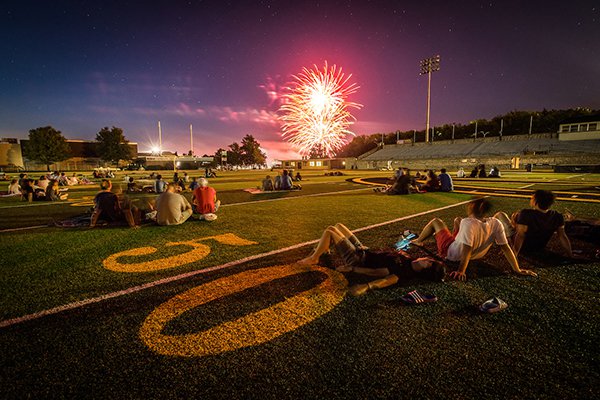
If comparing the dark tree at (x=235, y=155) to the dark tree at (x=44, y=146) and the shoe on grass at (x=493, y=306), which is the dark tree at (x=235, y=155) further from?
the shoe on grass at (x=493, y=306)

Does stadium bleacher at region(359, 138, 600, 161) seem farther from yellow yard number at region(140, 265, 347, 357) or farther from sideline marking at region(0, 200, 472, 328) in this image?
yellow yard number at region(140, 265, 347, 357)

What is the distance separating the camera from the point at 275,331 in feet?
10.2

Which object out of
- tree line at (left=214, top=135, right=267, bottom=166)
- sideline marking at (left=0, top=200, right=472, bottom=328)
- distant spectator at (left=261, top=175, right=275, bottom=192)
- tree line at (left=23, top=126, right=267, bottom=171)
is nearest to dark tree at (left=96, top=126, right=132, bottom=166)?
tree line at (left=23, top=126, right=267, bottom=171)

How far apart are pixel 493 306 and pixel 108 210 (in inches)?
382

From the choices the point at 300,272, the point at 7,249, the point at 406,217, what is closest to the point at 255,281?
the point at 300,272

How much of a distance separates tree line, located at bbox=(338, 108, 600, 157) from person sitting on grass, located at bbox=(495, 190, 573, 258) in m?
81.2

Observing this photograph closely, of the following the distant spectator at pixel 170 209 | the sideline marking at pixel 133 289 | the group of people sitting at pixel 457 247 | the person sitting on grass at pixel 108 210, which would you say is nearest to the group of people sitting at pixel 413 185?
the sideline marking at pixel 133 289

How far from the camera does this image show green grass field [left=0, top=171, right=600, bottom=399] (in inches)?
92.5

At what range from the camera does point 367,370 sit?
2.50 meters

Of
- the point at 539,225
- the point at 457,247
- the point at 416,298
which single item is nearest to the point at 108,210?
the point at 416,298

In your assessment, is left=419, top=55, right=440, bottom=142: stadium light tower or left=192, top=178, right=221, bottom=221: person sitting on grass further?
left=419, top=55, right=440, bottom=142: stadium light tower

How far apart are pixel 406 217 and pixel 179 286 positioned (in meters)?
7.86

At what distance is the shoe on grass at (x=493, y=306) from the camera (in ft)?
11.3

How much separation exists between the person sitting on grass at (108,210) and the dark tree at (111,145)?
282ft
